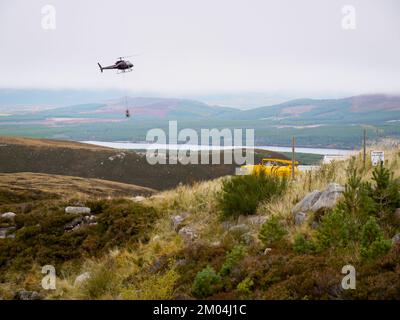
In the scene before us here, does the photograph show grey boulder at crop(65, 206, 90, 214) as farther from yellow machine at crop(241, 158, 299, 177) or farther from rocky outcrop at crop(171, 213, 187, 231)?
yellow machine at crop(241, 158, 299, 177)

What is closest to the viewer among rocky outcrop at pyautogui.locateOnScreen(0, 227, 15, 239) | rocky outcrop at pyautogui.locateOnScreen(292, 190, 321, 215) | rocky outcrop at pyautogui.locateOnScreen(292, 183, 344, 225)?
rocky outcrop at pyautogui.locateOnScreen(292, 183, 344, 225)

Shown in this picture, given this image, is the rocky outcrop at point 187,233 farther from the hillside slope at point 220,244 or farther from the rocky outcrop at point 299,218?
the rocky outcrop at point 299,218

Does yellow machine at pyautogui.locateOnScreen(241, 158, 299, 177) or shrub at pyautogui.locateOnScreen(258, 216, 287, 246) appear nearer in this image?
shrub at pyautogui.locateOnScreen(258, 216, 287, 246)

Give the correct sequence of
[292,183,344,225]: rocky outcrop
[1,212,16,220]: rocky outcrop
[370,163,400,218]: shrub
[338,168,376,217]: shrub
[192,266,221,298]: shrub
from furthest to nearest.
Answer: [1,212,16,220]: rocky outcrop, [292,183,344,225]: rocky outcrop, [370,163,400,218]: shrub, [338,168,376,217]: shrub, [192,266,221,298]: shrub

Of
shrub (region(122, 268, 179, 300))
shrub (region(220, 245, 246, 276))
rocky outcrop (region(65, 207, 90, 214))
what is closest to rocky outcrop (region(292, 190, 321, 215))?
shrub (region(220, 245, 246, 276))

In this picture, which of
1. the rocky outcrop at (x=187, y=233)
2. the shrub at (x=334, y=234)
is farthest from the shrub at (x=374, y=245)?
the rocky outcrop at (x=187, y=233)

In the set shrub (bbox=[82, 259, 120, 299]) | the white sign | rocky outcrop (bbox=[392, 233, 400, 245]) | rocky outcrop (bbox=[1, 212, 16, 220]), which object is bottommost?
shrub (bbox=[82, 259, 120, 299])

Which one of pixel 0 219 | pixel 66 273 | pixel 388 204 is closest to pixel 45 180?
pixel 0 219
